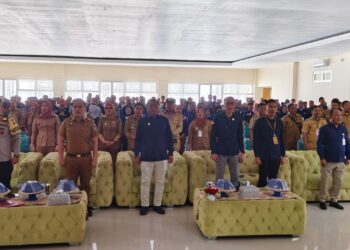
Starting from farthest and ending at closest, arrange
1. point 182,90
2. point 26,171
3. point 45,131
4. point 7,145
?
point 182,90 → point 45,131 → point 26,171 → point 7,145

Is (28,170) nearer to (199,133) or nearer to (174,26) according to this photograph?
(199,133)

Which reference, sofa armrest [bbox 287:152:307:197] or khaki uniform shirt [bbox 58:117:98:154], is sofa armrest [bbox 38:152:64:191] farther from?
sofa armrest [bbox 287:152:307:197]

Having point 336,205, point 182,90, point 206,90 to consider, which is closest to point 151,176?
point 336,205

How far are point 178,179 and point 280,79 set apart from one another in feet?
46.8

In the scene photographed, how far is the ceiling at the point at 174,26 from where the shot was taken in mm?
7035

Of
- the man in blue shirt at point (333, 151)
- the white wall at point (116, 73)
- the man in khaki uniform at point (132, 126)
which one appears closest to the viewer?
the man in blue shirt at point (333, 151)

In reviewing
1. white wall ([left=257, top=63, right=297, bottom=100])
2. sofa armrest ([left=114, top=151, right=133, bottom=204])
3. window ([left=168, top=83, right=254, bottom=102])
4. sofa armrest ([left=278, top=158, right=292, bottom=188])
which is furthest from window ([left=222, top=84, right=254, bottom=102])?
sofa armrest ([left=114, top=151, right=133, bottom=204])

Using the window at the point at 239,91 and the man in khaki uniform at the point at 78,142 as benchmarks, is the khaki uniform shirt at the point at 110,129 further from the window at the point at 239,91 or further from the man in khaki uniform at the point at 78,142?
the window at the point at 239,91

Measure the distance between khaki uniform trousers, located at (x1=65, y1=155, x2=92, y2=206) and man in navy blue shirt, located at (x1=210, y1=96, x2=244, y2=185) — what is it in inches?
69.5

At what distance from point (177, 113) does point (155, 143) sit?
301 centimetres

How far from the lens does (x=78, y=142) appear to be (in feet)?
15.8

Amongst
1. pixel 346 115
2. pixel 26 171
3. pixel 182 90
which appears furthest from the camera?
pixel 182 90

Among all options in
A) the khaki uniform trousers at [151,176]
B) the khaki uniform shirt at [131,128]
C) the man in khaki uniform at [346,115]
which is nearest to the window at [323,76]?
the man in khaki uniform at [346,115]

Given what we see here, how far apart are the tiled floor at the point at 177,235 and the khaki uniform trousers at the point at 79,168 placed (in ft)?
2.03
